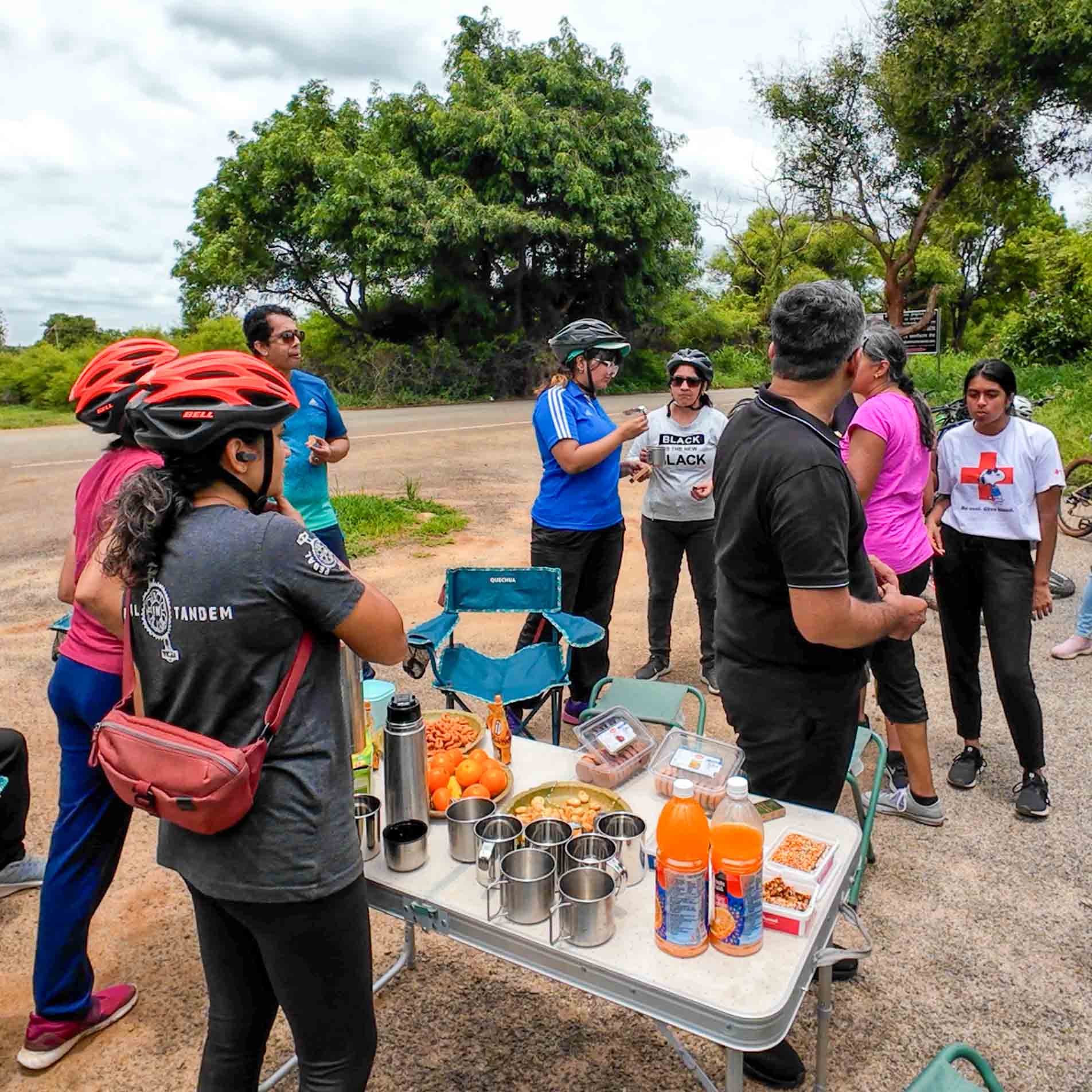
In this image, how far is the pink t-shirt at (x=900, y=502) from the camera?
3.25 metres

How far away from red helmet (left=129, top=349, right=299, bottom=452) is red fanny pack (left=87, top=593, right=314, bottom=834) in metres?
0.33

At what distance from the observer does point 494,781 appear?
221 cm

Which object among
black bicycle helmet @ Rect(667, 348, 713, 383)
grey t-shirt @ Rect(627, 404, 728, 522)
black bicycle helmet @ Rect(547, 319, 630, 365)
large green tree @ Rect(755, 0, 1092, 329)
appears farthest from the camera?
large green tree @ Rect(755, 0, 1092, 329)

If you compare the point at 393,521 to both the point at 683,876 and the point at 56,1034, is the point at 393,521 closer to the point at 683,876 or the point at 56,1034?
the point at 56,1034

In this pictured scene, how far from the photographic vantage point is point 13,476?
39.8 ft

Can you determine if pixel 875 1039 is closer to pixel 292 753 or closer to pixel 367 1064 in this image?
pixel 367 1064

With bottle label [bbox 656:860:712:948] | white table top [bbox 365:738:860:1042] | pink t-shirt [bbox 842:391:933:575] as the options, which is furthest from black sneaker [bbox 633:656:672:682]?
bottle label [bbox 656:860:712:948]

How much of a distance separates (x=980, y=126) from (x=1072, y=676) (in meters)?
15.6

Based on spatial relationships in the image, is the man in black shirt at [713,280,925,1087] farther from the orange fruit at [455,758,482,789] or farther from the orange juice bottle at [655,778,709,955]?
the orange fruit at [455,758,482,789]

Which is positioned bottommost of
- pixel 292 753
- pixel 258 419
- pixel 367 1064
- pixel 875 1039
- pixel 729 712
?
Answer: pixel 875 1039

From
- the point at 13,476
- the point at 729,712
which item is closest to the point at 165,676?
the point at 729,712

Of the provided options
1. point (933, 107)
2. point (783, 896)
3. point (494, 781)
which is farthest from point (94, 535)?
point (933, 107)

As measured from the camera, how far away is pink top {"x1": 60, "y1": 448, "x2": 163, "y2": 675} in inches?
81.7

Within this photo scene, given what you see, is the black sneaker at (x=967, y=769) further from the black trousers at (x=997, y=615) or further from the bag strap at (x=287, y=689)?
the bag strap at (x=287, y=689)
